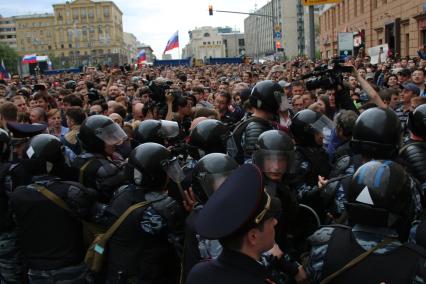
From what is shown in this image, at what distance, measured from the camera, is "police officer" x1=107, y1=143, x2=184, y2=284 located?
127 inches

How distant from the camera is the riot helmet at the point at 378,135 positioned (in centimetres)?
321

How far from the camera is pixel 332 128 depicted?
4289 millimetres

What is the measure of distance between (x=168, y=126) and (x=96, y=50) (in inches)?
5137

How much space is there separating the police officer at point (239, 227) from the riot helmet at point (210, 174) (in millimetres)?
988

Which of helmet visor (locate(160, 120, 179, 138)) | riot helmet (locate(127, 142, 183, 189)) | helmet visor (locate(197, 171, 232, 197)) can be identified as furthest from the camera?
helmet visor (locate(160, 120, 179, 138))

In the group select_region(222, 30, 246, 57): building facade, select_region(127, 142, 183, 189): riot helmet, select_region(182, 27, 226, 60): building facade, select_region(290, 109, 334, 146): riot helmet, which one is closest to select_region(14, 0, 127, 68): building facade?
select_region(182, 27, 226, 60): building facade

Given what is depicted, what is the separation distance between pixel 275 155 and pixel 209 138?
97cm

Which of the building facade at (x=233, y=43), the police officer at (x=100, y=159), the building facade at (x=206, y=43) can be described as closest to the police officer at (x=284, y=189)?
the police officer at (x=100, y=159)

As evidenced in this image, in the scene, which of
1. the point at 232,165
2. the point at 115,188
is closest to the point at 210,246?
the point at 232,165

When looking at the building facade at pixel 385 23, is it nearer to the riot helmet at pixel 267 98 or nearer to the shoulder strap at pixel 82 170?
the riot helmet at pixel 267 98

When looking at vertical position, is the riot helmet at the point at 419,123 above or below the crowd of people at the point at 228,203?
above

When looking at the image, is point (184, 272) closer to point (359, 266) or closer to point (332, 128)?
point (359, 266)

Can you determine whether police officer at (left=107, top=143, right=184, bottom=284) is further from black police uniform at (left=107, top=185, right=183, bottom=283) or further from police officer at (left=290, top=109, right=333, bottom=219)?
police officer at (left=290, top=109, right=333, bottom=219)

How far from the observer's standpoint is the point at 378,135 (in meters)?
3.20
